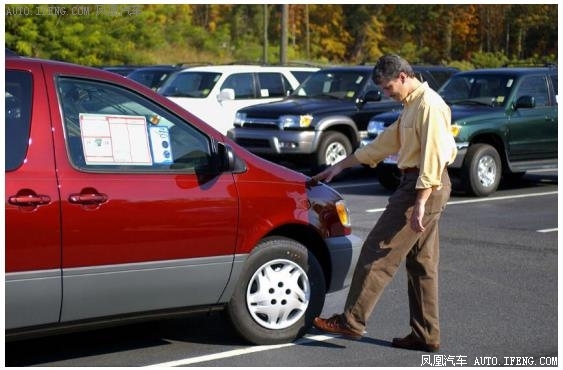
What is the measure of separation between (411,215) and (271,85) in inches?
535

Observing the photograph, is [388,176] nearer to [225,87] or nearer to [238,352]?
[225,87]

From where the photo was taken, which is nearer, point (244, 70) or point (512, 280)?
point (512, 280)

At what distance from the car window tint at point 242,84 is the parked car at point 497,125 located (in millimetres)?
4933

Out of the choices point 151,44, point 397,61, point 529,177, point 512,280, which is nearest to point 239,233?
point 397,61

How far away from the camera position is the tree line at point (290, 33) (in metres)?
40.3

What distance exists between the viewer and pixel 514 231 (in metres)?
10.8

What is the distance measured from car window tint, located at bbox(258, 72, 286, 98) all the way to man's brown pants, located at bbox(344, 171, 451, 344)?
43.5 ft

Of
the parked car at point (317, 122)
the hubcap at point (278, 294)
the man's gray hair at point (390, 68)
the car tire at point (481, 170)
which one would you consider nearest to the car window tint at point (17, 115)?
the hubcap at point (278, 294)

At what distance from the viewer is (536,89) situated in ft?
48.1

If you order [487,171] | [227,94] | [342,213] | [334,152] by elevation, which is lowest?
[487,171]

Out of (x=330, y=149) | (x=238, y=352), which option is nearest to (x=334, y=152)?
(x=330, y=149)

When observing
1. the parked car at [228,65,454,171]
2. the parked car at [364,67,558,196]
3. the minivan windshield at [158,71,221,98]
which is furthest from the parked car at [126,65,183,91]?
the parked car at [364,67,558,196]

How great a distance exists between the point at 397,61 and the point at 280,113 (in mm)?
9814

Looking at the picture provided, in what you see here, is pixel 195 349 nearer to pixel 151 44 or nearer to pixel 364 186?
pixel 364 186
